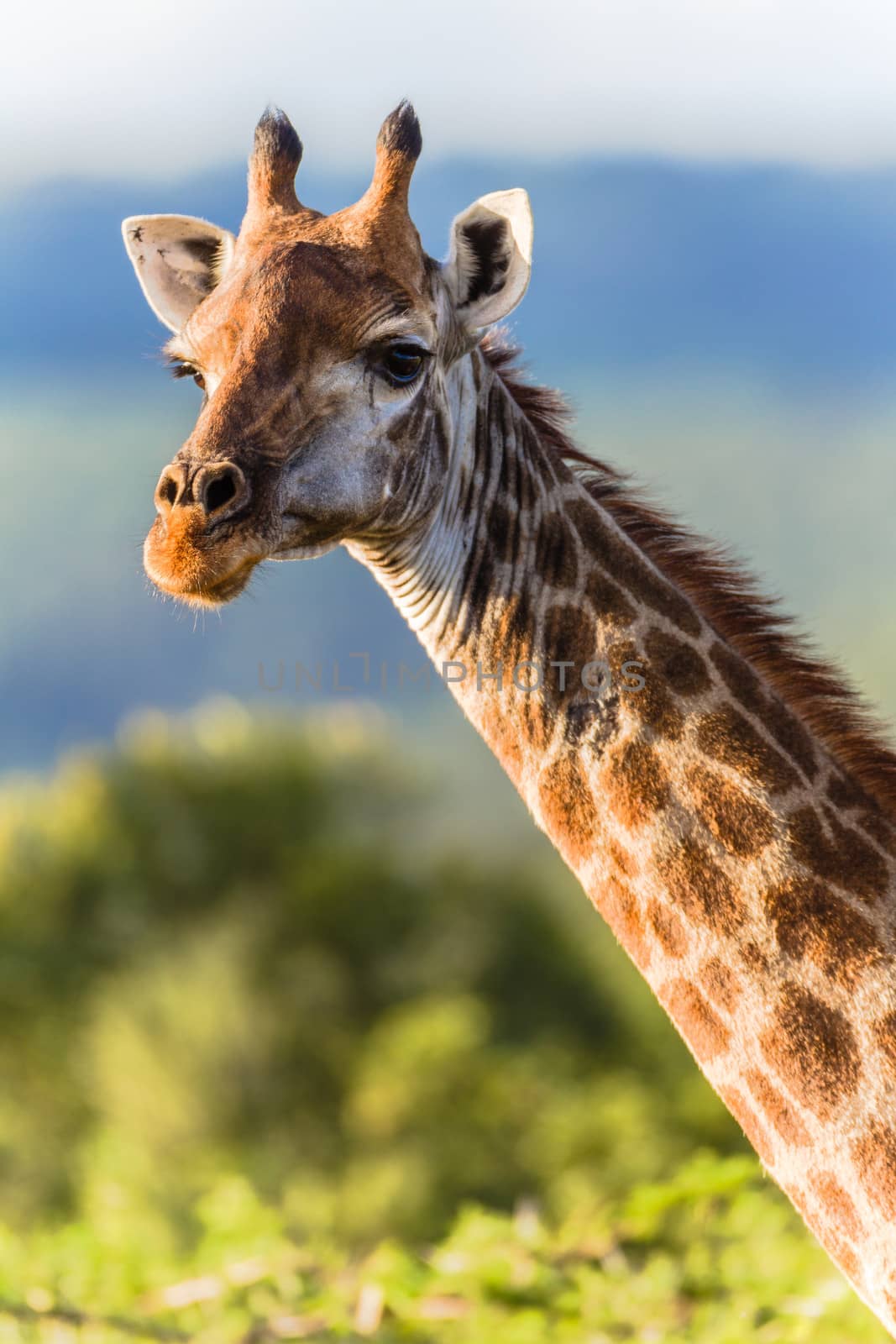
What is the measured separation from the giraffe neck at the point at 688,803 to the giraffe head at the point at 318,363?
6.1 inches

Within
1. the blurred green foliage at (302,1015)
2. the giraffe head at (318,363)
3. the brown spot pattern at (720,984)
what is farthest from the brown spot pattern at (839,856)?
the blurred green foliage at (302,1015)

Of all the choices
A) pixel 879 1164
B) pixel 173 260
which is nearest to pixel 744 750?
pixel 879 1164

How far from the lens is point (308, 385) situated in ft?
7.77

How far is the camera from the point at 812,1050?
7.30 feet

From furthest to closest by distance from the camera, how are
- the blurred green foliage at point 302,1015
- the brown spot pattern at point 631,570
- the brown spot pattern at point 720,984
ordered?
1. the blurred green foliage at point 302,1015
2. the brown spot pattern at point 631,570
3. the brown spot pattern at point 720,984

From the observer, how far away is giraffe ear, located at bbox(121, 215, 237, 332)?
2.89 m

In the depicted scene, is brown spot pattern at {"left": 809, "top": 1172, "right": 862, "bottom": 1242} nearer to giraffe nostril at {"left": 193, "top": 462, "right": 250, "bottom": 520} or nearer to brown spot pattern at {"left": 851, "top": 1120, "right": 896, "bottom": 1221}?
brown spot pattern at {"left": 851, "top": 1120, "right": 896, "bottom": 1221}

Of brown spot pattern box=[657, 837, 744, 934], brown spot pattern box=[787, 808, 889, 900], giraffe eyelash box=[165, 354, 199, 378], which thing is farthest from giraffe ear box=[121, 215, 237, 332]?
brown spot pattern box=[787, 808, 889, 900]

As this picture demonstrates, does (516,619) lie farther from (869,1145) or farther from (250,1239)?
(250,1239)

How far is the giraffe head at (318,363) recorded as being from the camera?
7.39 feet

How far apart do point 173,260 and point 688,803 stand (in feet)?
5.54

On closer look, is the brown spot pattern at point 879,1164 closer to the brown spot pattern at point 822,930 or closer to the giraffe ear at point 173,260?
the brown spot pattern at point 822,930

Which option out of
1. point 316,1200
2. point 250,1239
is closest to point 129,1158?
point 316,1200

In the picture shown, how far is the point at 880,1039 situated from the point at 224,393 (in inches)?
63.3
